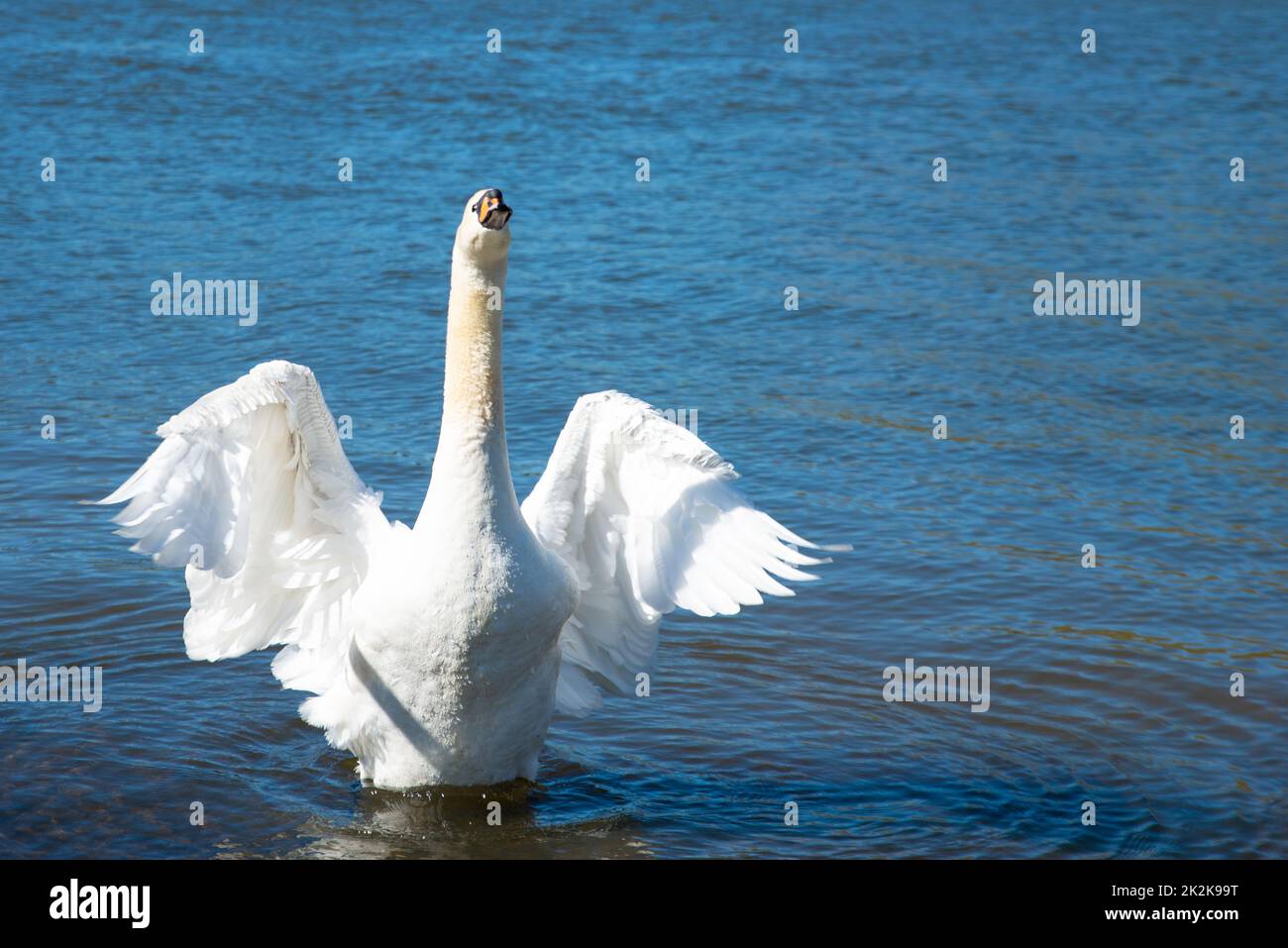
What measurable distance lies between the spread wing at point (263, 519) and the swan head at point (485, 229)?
39.4 inches

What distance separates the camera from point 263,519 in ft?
27.7

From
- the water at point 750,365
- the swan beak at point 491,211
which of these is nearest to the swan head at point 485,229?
the swan beak at point 491,211

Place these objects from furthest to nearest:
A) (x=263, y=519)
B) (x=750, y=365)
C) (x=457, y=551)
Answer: (x=750, y=365), (x=263, y=519), (x=457, y=551)

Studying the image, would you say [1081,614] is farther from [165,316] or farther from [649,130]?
[649,130]

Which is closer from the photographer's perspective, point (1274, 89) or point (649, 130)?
point (649, 130)

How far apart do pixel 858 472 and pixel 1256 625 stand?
3584 millimetres

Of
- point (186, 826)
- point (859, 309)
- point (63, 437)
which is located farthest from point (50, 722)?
point (859, 309)

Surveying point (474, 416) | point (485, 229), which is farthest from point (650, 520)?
point (485, 229)

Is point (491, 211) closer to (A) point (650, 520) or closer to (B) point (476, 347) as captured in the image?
(B) point (476, 347)

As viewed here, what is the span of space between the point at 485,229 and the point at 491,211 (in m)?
0.11

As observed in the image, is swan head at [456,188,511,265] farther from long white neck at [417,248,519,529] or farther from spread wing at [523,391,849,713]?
spread wing at [523,391,849,713]

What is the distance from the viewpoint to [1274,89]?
83.7 feet

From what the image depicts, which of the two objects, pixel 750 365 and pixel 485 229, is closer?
pixel 485 229

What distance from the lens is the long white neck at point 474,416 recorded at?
7.73 m
